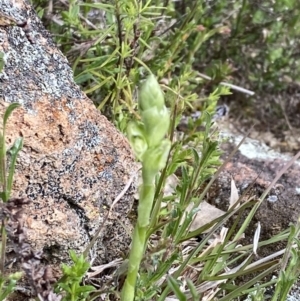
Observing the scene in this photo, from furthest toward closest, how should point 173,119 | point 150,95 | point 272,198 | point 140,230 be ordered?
1. point 272,198
2. point 173,119
3. point 140,230
4. point 150,95

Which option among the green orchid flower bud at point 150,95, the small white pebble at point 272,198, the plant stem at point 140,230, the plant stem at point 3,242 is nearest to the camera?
the green orchid flower bud at point 150,95

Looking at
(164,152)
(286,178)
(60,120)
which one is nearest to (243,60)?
(286,178)

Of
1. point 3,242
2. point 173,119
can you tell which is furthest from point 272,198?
point 3,242

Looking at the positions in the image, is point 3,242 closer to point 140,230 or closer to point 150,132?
point 140,230

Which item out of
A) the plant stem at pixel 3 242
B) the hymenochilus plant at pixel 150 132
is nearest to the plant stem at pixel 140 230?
the hymenochilus plant at pixel 150 132

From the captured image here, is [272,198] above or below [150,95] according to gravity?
below

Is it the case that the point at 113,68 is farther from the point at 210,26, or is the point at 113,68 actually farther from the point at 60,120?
the point at 210,26

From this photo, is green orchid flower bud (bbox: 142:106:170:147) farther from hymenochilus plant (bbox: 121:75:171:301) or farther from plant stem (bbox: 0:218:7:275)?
plant stem (bbox: 0:218:7:275)

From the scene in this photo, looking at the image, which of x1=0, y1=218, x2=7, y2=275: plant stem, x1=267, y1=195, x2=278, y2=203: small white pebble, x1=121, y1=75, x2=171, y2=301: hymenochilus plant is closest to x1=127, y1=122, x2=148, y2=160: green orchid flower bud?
x1=121, y1=75, x2=171, y2=301: hymenochilus plant

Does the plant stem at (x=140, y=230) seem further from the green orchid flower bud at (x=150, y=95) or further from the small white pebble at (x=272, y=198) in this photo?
the small white pebble at (x=272, y=198)
